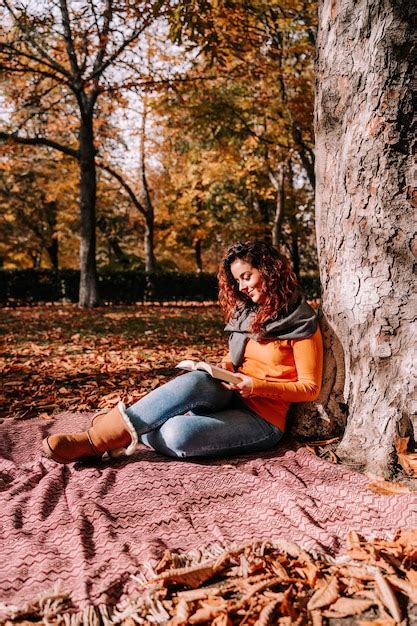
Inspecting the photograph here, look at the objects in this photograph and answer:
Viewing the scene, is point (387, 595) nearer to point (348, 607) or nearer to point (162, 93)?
point (348, 607)

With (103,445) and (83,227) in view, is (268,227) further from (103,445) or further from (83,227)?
(103,445)

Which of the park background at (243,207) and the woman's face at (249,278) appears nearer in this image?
the park background at (243,207)

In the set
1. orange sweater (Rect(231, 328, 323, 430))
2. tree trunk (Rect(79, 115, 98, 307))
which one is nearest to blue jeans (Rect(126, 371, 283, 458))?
orange sweater (Rect(231, 328, 323, 430))

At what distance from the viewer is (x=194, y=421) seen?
9.57ft

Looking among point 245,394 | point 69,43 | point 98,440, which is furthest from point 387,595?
point 69,43

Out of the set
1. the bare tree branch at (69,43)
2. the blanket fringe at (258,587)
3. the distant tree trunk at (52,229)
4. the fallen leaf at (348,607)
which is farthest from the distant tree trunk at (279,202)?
the fallen leaf at (348,607)

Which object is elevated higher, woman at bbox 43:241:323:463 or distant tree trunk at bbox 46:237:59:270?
distant tree trunk at bbox 46:237:59:270

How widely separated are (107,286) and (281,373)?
14556mm

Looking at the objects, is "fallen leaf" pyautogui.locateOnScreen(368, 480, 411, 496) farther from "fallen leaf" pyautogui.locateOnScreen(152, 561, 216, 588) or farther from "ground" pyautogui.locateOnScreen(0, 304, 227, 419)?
"ground" pyautogui.locateOnScreen(0, 304, 227, 419)

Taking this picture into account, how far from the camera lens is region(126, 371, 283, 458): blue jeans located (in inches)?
115

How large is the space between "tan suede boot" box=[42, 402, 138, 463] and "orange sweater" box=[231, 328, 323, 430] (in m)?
0.78

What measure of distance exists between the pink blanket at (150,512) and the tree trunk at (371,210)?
39cm

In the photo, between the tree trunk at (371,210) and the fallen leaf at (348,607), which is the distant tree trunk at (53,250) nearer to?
the tree trunk at (371,210)

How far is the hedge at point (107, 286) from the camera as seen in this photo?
53.1 feet
